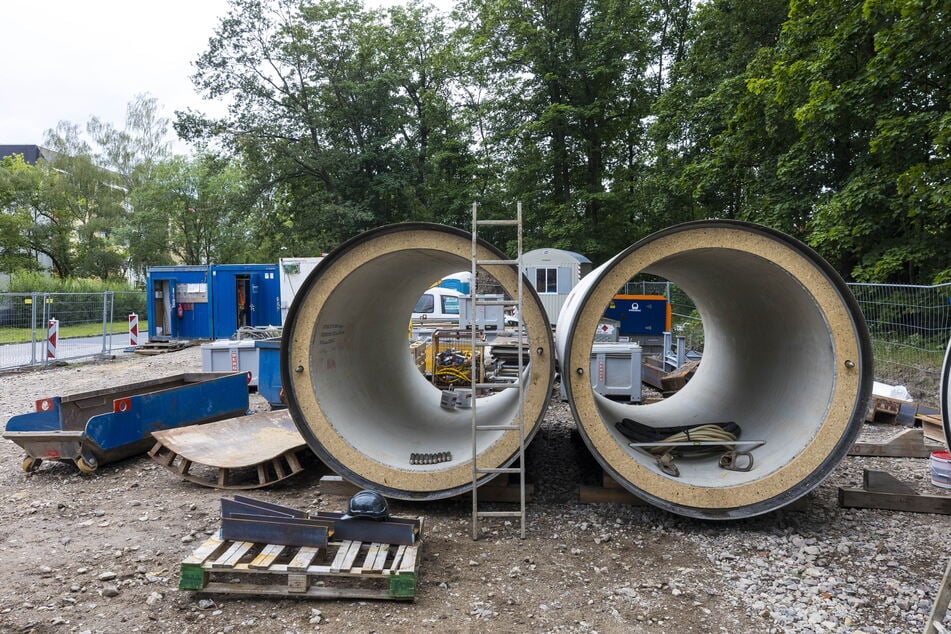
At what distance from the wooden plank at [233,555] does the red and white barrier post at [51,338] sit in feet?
47.9

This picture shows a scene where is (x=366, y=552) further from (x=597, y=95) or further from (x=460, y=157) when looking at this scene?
(x=460, y=157)

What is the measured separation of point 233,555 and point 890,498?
5.76 meters

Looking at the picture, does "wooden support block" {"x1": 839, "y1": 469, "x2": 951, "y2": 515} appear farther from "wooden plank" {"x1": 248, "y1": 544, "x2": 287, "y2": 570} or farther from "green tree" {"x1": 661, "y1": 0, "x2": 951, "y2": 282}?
"green tree" {"x1": 661, "y1": 0, "x2": 951, "y2": 282}

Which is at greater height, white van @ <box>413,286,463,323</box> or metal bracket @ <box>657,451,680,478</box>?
white van @ <box>413,286,463,323</box>

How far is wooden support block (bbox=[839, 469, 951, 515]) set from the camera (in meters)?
5.59

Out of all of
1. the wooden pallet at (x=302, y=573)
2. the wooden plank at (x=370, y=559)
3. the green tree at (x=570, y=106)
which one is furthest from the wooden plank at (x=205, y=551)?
the green tree at (x=570, y=106)

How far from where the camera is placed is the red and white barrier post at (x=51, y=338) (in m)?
15.8

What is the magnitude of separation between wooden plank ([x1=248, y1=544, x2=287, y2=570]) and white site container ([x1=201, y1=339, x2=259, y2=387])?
744 cm

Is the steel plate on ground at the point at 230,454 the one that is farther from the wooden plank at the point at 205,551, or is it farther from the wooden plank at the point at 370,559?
the wooden plank at the point at 370,559

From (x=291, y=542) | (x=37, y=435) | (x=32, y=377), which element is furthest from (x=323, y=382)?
(x=32, y=377)

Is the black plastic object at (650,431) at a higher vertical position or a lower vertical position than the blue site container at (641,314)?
lower

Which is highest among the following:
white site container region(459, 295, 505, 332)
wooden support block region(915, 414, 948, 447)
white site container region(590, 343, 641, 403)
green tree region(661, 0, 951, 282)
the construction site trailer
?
green tree region(661, 0, 951, 282)

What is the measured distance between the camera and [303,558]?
14.2 ft

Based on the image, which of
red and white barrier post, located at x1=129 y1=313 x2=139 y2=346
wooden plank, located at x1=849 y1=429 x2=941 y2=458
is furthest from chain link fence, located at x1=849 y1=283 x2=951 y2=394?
red and white barrier post, located at x1=129 y1=313 x2=139 y2=346
